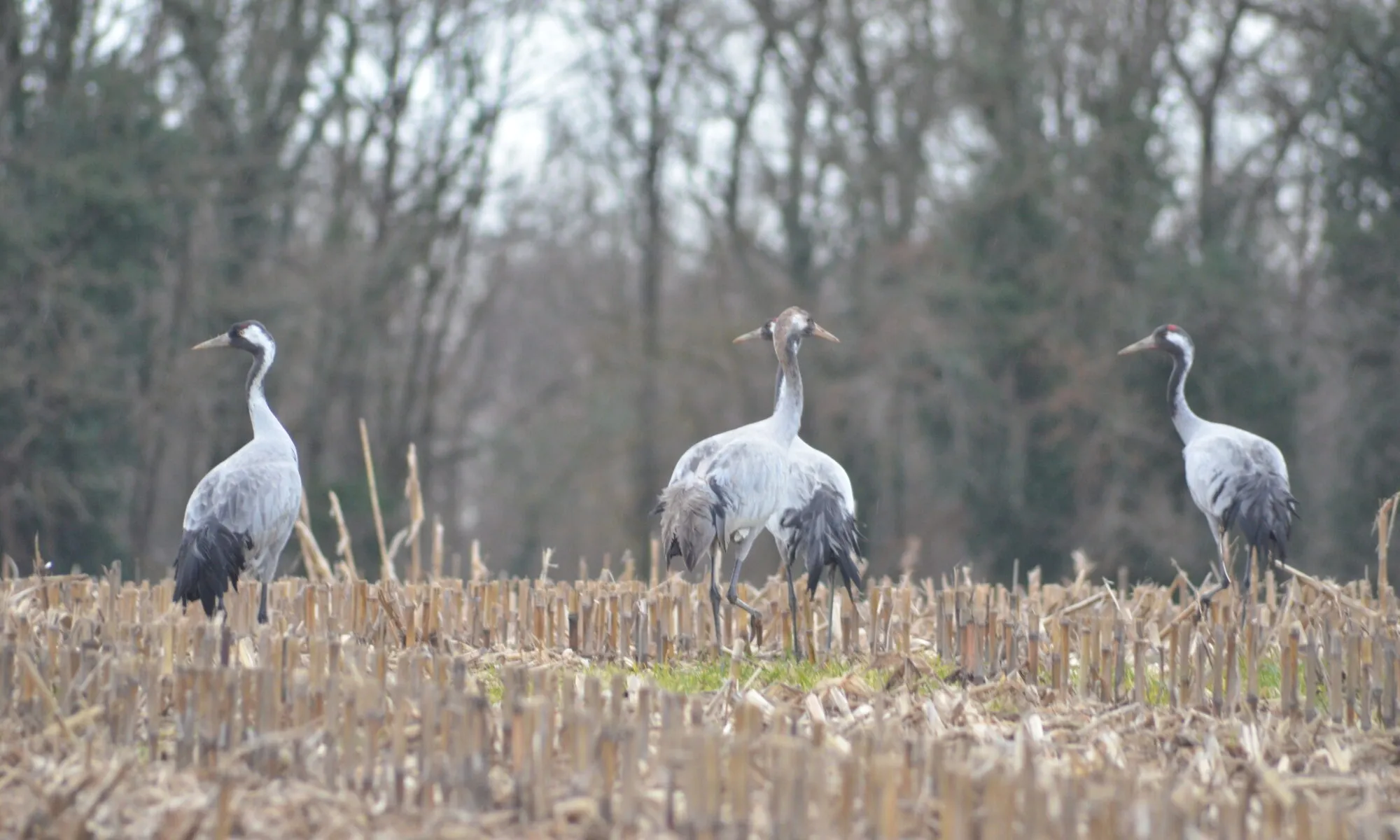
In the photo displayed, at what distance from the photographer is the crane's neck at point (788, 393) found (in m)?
8.37

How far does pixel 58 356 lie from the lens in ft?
55.4

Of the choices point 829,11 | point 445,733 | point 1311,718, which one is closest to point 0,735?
point 445,733

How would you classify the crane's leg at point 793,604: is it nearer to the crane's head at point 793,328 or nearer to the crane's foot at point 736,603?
the crane's foot at point 736,603

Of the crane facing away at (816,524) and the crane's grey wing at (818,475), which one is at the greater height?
the crane's grey wing at (818,475)

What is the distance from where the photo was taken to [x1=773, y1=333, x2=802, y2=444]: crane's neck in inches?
329

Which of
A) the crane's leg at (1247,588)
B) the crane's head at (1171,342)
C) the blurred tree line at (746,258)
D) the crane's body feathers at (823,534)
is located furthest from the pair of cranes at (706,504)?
the blurred tree line at (746,258)

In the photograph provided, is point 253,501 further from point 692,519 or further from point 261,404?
point 692,519

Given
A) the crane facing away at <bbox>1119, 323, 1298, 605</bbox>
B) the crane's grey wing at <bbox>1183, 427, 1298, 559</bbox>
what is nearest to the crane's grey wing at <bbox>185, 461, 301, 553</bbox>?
the crane facing away at <bbox>1119, 323, 1298, 605</bbox>

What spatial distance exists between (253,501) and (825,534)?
2839mm

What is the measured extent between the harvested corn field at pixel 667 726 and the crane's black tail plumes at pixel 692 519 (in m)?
0.25

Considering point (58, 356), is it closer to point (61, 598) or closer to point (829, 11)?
point (61, 598)

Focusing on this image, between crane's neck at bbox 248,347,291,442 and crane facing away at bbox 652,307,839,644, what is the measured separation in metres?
2.10

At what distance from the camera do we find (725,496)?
308 inches

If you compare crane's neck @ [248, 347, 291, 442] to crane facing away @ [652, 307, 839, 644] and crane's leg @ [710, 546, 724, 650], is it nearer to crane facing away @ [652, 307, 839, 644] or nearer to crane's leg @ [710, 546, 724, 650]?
crane facing away @ [652, 307, 839, 644]
